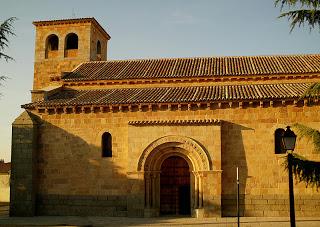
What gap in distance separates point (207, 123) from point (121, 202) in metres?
5.67

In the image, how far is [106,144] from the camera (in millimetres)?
19781

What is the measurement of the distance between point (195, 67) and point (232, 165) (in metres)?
7.66

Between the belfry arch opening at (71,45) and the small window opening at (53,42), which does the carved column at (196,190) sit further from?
the small window opening at (53,42)

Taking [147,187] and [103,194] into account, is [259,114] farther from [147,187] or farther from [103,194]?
[103,194]

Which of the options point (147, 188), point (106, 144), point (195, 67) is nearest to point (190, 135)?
point (147, 188)

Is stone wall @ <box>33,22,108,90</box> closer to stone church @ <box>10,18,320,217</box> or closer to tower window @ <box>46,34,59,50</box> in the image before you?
tower window @ <box>46,34,59,50</box>

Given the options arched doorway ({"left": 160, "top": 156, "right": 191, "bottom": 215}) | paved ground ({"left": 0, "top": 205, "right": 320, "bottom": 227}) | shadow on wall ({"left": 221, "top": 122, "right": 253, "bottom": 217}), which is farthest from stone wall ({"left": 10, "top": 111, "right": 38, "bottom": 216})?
shadow on wall ({"left": 221, "top": 122, "right": 253, "bottom": 217})

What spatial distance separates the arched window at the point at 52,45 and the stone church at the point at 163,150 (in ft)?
24.6

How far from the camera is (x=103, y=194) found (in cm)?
1909

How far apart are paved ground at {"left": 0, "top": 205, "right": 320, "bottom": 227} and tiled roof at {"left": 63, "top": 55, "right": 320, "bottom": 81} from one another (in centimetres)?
837

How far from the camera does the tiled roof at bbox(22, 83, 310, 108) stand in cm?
1886

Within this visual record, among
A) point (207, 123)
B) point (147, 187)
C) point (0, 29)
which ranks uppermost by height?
point (0, 29)

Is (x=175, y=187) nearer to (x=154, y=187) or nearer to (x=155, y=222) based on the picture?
(x=154, y=187)

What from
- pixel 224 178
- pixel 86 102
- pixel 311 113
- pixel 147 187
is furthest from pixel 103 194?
pixel 311 113
